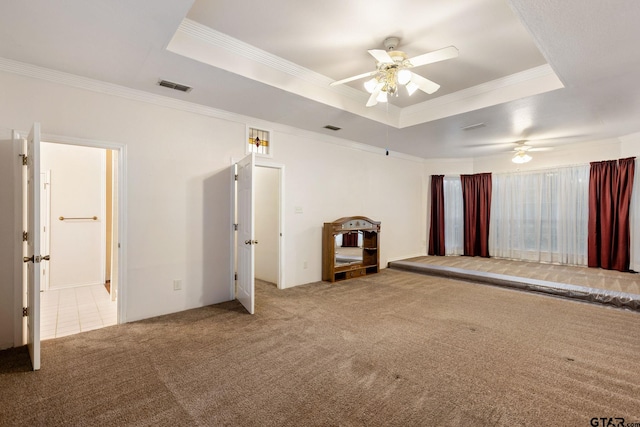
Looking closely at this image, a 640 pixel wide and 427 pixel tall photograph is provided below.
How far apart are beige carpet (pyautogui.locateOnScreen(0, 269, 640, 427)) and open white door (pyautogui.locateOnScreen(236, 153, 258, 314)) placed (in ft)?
0.85

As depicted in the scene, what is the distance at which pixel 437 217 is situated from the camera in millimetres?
7766

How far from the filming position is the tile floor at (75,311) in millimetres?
3244

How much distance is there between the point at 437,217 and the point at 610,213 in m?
3.23

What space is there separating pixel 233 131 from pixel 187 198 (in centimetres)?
116

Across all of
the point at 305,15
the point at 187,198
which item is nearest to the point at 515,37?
the point at 305,15

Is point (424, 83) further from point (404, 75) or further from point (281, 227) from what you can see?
point (281, 227)

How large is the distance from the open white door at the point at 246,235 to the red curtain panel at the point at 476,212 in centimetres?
608

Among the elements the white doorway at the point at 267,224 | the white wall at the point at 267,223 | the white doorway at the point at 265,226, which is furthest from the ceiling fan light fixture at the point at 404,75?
the white wall at the point at 267,223

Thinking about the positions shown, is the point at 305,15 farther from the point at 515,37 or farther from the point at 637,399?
the point at 637,399

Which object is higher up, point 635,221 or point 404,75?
point 404,75

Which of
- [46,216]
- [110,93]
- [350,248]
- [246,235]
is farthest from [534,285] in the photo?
[46,216]

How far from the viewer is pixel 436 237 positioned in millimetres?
7809

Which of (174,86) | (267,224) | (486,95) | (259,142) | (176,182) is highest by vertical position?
(486,95)

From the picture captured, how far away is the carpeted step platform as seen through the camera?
3926 millimetres
